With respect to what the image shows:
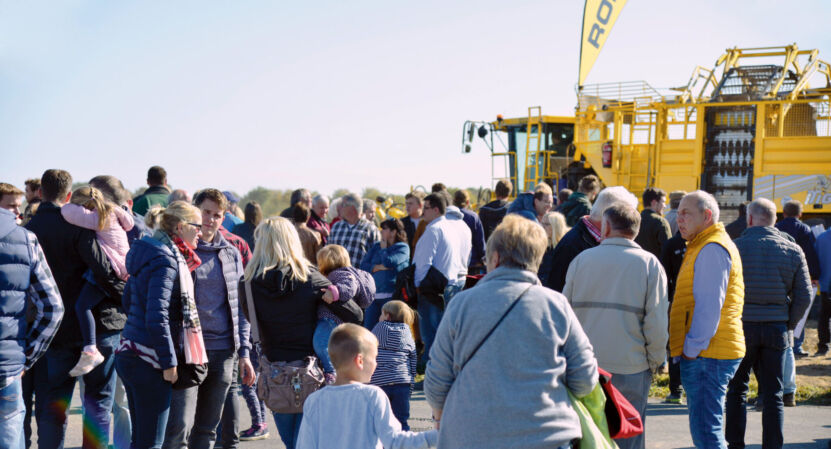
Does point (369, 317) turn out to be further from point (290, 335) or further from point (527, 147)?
point (527, 147)

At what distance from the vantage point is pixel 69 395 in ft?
17.4

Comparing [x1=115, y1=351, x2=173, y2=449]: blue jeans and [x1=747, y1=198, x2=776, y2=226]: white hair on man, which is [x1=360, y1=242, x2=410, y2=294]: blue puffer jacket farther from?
[x1=115, y1=351, x2=173, y2=449]: blue jeans

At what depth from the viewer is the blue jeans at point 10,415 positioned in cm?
406

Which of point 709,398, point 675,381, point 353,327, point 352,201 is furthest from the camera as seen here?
point 352,201

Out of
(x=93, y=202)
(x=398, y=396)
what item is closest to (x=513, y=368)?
(x=398, y=396)

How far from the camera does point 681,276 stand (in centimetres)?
514

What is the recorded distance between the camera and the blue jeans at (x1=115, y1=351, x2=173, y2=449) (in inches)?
175

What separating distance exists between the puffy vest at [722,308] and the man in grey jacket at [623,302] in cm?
55

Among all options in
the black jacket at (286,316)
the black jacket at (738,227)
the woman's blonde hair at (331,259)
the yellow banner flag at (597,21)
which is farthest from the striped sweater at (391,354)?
the yellow banner flag at (597,21)

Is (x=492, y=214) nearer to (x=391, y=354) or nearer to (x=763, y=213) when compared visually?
(x=763, y=213)

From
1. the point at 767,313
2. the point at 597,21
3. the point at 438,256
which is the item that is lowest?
the point at 767,313

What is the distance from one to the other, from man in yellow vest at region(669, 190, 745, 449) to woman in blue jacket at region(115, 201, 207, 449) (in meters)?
3.10

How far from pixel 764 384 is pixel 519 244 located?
352 centimetres

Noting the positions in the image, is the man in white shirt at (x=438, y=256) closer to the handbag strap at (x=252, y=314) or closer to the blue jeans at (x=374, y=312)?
the blue jeans at (x=374, y=312)
